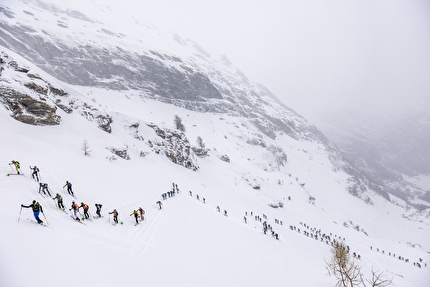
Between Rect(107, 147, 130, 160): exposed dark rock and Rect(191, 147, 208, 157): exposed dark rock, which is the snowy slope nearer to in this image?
Rect(107, 147, 130, 160): exposed dark rock

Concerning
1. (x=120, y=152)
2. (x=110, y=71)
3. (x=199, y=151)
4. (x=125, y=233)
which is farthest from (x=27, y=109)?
(x=110, y=71)

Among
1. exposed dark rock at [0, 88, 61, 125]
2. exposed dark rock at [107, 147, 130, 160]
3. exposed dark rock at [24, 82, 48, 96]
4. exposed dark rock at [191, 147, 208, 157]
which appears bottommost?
exposed dark rock at [191, 147, 208, 157]

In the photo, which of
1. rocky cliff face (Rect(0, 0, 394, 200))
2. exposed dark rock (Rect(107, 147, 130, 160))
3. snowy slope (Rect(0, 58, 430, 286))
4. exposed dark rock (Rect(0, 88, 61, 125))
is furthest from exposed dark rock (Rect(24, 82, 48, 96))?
exposed dark rock (Rect(107, 147, 130, 160))

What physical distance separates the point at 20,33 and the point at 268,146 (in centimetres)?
10608

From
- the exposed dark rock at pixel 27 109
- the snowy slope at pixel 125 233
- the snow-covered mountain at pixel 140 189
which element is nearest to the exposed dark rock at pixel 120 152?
the snow-covered mountain at pixel 140 189

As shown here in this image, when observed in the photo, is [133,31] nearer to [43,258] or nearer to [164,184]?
[164,184]

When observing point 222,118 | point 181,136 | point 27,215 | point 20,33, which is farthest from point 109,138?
point 20,33

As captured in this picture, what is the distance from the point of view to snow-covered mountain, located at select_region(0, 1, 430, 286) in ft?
28.7

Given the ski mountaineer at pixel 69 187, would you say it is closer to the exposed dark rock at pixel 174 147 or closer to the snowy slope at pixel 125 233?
the snowy slope at pixel 125 233

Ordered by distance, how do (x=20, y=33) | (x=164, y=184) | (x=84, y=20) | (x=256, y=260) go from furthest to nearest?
(x=84, y=20), (x=20, y=33), (x=164, y=184), (x=256, y=260)

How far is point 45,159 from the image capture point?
1684cm

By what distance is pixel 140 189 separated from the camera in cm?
2077

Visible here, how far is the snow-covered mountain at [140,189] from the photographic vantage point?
8758 millimetres

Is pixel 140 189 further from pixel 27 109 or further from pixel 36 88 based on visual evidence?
pixel 36 88
